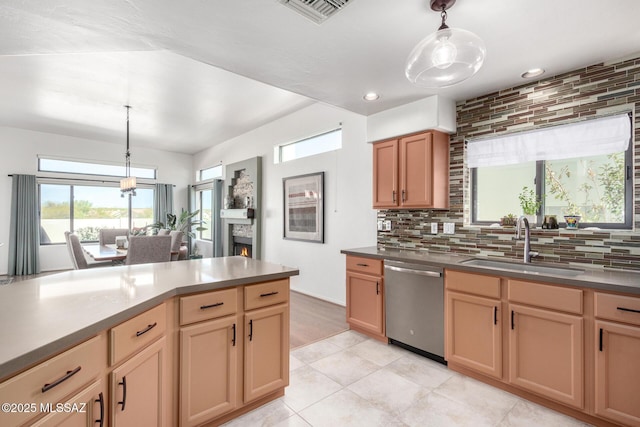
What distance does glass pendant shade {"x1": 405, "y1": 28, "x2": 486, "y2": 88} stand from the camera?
1.43 metres

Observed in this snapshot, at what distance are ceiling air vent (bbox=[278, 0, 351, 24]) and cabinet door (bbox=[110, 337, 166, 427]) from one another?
6.23 ft

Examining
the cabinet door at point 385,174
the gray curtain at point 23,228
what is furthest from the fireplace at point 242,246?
the gray curtain at point 23,228

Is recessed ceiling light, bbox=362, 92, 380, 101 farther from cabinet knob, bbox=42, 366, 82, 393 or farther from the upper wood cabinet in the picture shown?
cabinet knob, bbox=42, 366, 82, 393

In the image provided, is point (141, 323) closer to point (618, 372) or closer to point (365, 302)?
point (365, 302)

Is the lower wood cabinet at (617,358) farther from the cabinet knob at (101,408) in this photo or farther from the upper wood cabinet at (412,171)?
the cabinet knob at (101,408)

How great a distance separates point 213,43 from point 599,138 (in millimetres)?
2952

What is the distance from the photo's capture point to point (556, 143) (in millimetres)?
2512

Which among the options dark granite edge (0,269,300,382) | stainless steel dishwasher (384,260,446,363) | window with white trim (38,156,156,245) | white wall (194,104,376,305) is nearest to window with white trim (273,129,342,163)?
white wall (194,104,376,305)

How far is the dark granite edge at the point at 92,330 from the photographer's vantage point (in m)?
0.80

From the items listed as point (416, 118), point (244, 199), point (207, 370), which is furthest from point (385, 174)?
point (244, 199)

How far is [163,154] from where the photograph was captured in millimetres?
7891

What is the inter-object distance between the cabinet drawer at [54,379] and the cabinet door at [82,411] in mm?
32

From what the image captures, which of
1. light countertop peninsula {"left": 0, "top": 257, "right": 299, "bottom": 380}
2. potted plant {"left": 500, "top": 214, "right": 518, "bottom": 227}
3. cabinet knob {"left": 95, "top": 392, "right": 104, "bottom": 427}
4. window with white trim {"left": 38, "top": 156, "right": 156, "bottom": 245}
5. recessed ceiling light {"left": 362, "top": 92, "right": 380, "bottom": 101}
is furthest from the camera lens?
window with white trim {"left": 38, "top": 156, "right": 156, "bottom": 245}

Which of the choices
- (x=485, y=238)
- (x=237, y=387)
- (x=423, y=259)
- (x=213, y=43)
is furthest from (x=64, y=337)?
(x=485, y=238)
